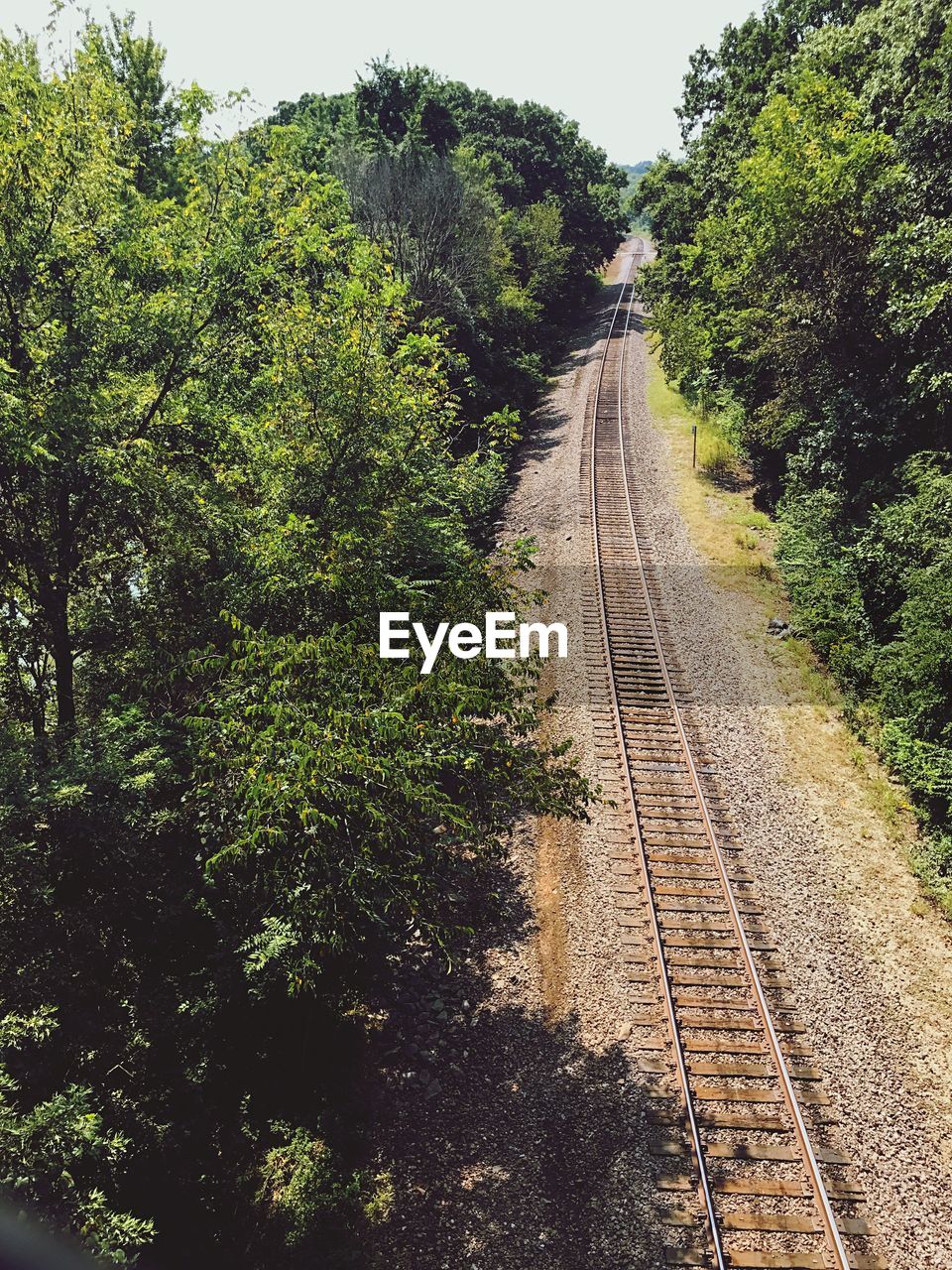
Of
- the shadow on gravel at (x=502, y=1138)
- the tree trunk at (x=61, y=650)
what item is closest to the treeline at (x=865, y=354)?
the shadow on gravel at (x=502, y=1138)

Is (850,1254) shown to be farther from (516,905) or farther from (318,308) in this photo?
(318,308)

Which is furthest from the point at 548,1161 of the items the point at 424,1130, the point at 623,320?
the point at 623,320

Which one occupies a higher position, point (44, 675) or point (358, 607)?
point (358, 607)

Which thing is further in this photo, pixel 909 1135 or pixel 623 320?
pixel 623 320

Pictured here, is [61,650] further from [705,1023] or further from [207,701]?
[705,1023]

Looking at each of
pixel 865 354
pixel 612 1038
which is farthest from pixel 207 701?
pixel 865 354

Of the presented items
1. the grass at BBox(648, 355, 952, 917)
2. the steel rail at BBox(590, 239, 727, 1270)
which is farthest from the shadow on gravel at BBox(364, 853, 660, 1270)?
the grass at BBox(648, 355, 952, 917)

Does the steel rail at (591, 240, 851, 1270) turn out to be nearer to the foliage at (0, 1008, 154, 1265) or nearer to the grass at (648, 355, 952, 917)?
the grass at (648, 355, 952, 917)
